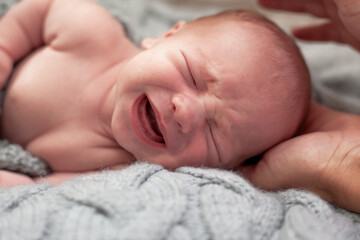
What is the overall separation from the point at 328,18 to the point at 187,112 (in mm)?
773

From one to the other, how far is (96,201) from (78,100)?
0.58 metres

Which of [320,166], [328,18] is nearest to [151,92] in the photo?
[320,166]

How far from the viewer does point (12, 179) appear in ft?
→ 3.73

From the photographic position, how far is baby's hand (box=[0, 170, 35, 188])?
1.11m

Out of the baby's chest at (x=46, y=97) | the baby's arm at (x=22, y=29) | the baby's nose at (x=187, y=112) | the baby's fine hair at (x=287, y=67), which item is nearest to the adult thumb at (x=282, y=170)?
the baby's fine hair at (x=287, y=67)

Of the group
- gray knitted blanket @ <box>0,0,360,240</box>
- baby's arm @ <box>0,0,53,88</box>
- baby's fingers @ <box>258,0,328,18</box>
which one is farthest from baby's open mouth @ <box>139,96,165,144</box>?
baby's fingers @ <box>258,0,328,18</box>

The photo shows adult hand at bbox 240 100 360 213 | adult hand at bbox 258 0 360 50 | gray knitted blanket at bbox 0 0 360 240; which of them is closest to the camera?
gray knitted blanket at bbox 0 0 360 240

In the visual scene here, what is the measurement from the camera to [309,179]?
1.03 meters

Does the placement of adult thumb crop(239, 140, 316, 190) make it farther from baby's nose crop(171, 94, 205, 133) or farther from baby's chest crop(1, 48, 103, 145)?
baby's chest crop(1, 48, 103, 145)

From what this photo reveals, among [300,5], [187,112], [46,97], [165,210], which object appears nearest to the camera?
[165,210]

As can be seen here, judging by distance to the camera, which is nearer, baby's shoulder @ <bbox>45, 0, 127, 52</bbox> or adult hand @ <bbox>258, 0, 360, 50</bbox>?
adult hand @ <bbox>258, 0, 360, 50</bbox>

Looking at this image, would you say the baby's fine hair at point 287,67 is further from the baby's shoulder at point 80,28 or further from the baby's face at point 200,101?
the baby's shoulder at point 80,28

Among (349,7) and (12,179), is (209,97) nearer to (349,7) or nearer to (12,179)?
(349,7)

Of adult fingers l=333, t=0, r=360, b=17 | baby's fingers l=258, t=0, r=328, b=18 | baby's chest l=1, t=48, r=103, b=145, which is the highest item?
adult fingers l=333, t=0, r=360, b=17
